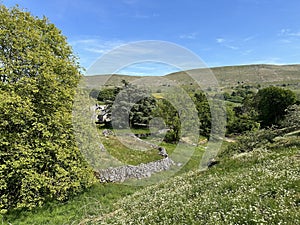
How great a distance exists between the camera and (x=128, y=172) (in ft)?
93.3

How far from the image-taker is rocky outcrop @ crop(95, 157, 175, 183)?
26.5 m

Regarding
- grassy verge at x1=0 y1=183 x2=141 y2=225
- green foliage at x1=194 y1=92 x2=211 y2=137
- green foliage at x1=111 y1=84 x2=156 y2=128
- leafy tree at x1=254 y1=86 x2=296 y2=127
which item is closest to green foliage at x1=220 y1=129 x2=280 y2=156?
grassy verge at x1=0 y1=183 x2=141 y2=225

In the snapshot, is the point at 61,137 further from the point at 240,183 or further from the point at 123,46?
the point at 240,183

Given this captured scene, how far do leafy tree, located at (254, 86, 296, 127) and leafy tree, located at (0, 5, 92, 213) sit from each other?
218ft

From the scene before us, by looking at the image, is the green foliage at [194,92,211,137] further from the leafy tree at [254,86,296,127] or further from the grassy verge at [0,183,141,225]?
the grassy verge at [0,183,141,225]

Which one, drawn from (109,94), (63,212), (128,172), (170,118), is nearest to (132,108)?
(170,118)

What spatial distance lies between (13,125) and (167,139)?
4236 centimetres

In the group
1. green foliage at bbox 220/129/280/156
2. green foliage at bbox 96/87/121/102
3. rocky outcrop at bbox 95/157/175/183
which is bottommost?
rocky outcrop at bbox 95/157/175/183

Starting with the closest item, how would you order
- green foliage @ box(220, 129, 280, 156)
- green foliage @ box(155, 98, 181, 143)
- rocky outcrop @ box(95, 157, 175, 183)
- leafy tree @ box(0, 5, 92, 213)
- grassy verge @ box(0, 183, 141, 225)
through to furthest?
grassy verge @ box(0, 183, 141, 225)
leafy tree @ box(0, 5, 92, 213)
green foliage @ box(220, 129, 280, 156)
rocky outcrop @ box(95, 157, 175, 183)
green foliage @ box(155, 98, 181, 143)

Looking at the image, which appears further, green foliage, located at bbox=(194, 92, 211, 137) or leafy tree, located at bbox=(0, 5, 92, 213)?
green foliage, located at bbox=(194, 92, 211, 137)

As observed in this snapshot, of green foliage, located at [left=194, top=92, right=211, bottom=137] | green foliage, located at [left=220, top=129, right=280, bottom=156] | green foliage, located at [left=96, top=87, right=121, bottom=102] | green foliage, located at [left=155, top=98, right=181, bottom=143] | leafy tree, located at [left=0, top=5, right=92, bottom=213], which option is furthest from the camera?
green foliage, located at [left=194, top=92, right=211, bottom=137]

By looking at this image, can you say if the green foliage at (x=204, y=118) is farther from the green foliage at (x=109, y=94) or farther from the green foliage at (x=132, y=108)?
the green foliage at (x=109, y=94)

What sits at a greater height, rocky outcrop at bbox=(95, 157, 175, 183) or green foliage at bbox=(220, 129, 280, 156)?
green foliage at bbox=(220, 129, 280, 156)

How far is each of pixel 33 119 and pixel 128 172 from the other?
1405 cm
